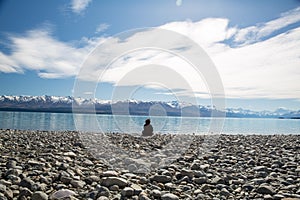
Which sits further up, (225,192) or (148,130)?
(148,130)

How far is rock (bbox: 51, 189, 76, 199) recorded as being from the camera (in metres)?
4.60

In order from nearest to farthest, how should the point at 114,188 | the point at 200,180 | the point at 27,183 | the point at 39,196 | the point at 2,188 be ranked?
1. the point at 39,196
2. the point at 2,188
3. the point at 27,183
4. the point at 114,188
5. the point at 200,180

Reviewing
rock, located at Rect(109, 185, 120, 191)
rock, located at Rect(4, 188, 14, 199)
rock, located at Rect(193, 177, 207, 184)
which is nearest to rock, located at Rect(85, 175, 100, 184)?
rock, located at Rect(109, 185, 120, 191)

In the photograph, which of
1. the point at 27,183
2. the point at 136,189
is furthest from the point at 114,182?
the point at 27,183

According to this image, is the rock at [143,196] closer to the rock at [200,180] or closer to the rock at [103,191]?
the rock at [103,191]

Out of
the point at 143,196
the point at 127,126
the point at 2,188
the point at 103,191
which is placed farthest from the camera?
the point at 127,126

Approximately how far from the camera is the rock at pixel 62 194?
4.60 metres

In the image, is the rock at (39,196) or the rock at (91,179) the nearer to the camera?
the rock at (39,196)

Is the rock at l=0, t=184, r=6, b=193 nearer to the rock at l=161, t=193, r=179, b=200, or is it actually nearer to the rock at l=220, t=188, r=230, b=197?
the rock at l=161, t=193, r=179, b=200

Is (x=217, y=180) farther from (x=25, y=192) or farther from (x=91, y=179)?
(x=25, y=192)

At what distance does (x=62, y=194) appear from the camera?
468 cm

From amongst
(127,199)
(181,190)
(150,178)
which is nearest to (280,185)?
(181,190)


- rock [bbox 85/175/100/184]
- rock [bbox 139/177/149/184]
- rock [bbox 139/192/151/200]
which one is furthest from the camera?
rock [bbox 139/177/149/184]

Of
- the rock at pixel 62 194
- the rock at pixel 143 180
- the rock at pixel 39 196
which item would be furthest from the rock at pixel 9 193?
the rock at pixel 143 180
